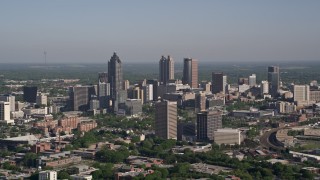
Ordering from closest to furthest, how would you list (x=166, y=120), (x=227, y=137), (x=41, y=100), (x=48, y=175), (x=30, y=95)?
(x=48, y=175), (x=227, y=137), (x=166, y=120), (x=41, y=100), (x=30, y=95)

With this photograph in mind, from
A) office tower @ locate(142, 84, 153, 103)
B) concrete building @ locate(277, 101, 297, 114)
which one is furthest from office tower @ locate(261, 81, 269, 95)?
concrete building @ locate(277, 101, 297, 114)

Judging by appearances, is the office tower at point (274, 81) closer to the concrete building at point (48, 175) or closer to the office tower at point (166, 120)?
the office tower at point (166, 120)

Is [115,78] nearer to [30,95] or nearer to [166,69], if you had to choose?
[30,95]

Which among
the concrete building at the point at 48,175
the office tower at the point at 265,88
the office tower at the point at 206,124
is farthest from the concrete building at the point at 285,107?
the concrete building at the point at 48,175

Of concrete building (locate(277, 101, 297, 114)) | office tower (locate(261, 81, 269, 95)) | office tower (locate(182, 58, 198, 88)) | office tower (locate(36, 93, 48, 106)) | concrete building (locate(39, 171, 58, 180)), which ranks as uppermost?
office tower (locate(182, 58, 198, 88))

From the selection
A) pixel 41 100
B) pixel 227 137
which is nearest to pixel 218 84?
pixel 41 100

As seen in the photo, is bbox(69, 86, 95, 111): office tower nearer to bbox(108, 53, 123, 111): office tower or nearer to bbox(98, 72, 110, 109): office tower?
bbox(98, 72, 110, 109): office tower
